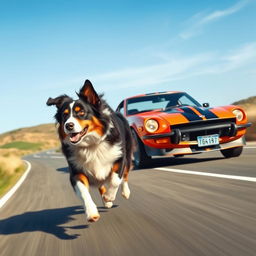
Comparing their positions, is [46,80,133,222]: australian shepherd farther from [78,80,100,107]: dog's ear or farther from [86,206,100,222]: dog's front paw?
[86,206,100,222]: dog's front paw

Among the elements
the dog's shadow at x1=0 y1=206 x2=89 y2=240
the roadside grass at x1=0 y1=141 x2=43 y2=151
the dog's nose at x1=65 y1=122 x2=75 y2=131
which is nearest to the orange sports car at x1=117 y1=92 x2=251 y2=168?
the dog's shadow at x1=0 y1=206 x2=89 y2=240

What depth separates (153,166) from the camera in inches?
373

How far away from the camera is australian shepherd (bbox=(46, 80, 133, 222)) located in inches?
167

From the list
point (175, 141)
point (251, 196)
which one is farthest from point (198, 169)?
point (251, 196)

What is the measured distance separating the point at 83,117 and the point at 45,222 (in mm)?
1331

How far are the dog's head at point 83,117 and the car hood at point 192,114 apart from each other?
150 inches

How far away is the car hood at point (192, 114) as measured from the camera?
321 inches

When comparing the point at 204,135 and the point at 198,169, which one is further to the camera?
the point at 204,135

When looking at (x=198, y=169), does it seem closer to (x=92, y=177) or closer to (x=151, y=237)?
(x=92, y=177)

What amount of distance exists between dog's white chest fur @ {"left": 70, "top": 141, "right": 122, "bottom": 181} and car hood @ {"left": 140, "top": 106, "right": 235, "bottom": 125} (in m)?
3.88

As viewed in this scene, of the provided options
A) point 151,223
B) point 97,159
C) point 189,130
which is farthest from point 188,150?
point 151,223

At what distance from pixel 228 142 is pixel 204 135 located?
2.03 feet

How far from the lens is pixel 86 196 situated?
12.7ft

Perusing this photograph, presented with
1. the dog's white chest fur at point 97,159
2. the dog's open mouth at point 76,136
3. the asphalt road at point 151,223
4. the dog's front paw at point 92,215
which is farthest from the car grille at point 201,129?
the dog's front paw at point 92,215
